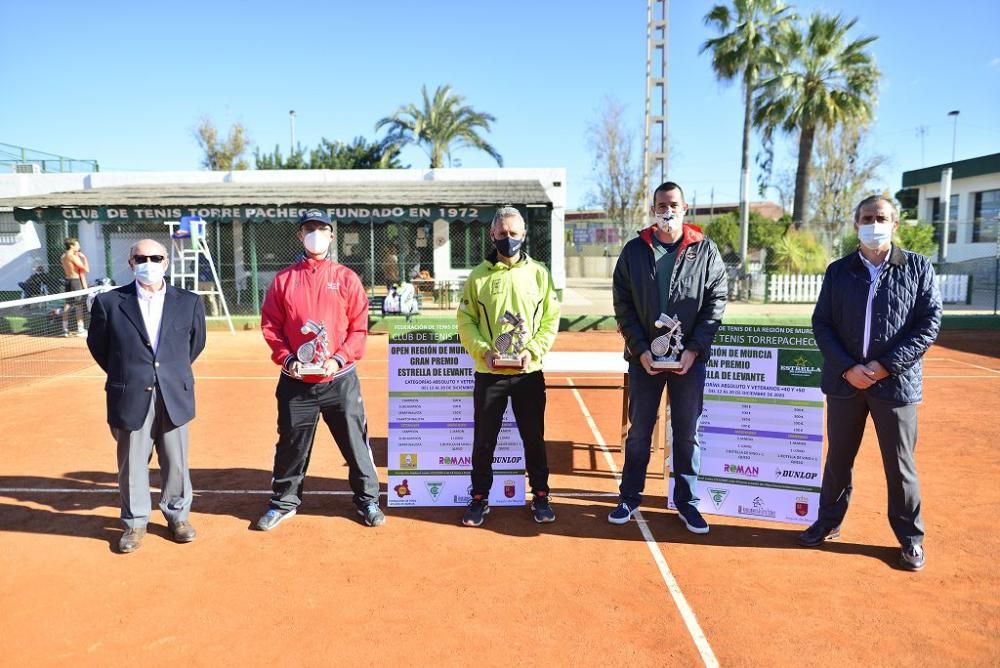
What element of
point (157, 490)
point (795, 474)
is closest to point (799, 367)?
point (795, 474)

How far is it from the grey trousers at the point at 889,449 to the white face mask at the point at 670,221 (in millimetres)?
1550

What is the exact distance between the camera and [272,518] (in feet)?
16.8

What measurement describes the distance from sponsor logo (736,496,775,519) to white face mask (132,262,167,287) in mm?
4544

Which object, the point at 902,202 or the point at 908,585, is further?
the point at 902,202

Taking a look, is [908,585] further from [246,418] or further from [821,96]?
[821,96]

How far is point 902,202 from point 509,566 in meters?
43.2

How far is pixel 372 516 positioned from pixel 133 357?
1.99 metres

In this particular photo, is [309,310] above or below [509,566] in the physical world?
above

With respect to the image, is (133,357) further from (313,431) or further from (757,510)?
(757,510)

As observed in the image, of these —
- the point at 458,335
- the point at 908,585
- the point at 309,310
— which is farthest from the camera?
the point at 458,335

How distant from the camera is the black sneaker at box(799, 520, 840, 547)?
480 cm

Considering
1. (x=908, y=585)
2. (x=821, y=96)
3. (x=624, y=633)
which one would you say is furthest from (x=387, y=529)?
(x=821, y=96)

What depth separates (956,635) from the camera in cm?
366

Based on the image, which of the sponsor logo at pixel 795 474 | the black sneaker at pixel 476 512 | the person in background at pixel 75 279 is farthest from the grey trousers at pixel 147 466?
the person in background at pixel 75 279
